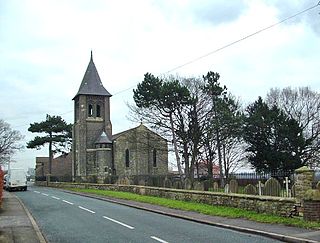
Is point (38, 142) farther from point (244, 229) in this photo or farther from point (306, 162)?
point (244, 229)

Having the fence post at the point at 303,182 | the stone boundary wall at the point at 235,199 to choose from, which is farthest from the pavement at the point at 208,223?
the fence post at the point at 303,182

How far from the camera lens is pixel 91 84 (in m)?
68.5

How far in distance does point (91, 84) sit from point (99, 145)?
10138 millimetres

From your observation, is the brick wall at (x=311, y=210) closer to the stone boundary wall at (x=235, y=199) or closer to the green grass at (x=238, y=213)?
the green grass at (x=238, y=213)

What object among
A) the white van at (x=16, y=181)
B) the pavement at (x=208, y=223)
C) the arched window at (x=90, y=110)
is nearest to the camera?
the pavement at (x=208, y=223)

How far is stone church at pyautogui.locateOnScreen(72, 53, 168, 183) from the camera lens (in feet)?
215

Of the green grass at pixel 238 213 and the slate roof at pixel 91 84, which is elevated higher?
the slate roof at pixel 91 84

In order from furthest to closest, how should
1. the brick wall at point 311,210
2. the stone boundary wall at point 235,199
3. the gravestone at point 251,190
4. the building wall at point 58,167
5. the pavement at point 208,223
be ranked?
the building wall at point 58,167, the gravestone at point 251,190, the stone boundary wall at point 235,199, the brick wall at point 311,210, the pavement at point 208,223

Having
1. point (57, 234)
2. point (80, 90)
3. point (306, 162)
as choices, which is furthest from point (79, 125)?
point (57, 234)

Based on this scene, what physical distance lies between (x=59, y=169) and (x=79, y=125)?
3964cm

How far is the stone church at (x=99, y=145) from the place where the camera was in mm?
65625

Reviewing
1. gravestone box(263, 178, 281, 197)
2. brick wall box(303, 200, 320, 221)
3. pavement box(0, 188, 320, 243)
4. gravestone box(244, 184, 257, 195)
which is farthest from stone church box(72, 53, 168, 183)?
brick wall box(303, 200, 320, 221)

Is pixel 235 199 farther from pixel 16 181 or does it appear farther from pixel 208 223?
pixel 16 181

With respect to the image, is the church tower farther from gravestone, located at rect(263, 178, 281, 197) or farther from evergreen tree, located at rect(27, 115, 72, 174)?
gravestone, located at rect(263, 178, 281, 197)
